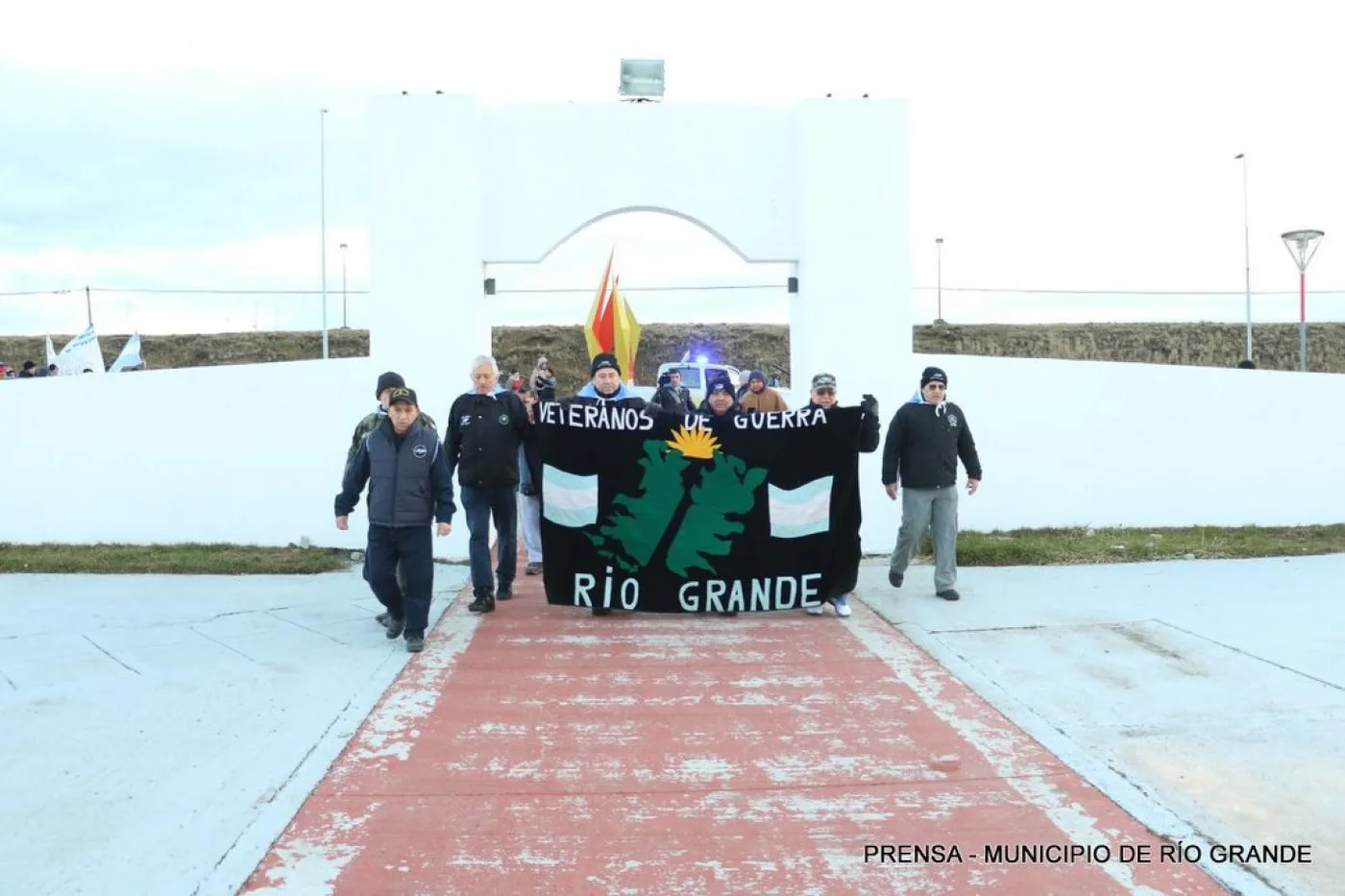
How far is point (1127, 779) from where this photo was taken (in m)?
4.41

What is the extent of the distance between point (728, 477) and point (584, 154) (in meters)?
3.84

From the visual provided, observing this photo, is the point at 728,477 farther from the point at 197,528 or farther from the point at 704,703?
the point at 197,528

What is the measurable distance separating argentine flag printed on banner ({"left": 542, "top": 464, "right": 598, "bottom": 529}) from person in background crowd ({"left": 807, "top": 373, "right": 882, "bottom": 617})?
65.7 inches

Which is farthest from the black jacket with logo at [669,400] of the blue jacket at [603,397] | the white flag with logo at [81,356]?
the white flag with logo at [81,356]

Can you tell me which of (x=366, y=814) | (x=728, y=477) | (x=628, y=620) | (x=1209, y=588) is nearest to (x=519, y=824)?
(x=366, y=814)

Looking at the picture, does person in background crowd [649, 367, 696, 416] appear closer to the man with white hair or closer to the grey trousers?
the man with white hair

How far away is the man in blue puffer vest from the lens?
6582mm

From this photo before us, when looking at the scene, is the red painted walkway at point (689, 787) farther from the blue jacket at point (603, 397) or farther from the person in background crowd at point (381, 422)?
the blue jacket at point (603, 397)

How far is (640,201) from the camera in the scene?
9.90 m

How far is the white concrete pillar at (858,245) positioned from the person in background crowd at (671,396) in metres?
1.25

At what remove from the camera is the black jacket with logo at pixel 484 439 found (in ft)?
24.6

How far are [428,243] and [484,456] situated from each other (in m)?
3.08

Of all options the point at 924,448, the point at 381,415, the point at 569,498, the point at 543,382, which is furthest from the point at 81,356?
the point at 924,448

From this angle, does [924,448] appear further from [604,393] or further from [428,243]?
[428,243]
